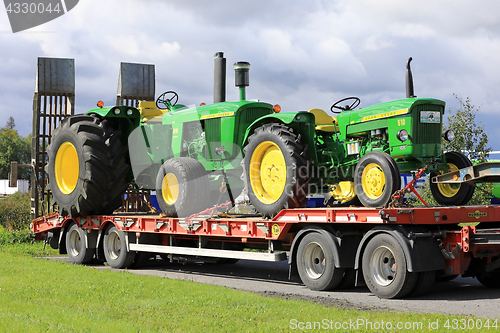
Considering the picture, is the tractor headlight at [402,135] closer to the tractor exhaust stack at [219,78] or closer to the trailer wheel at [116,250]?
the tractor exhaust stack at [219,78]

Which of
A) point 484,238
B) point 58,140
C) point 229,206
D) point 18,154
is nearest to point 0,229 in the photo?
point 58,140

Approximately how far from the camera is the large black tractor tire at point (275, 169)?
8.49 m

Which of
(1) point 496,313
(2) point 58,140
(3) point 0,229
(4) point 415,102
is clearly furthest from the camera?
(3) point 0,229

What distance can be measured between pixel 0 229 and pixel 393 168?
50.6 ft

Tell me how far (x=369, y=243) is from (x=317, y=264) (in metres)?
1.02

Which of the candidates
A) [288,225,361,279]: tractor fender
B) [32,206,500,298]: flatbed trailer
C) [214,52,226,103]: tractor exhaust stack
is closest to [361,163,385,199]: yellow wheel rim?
[32,206,500,298]: flatbed trailer

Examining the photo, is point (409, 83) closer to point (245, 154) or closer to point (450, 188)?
point (450, 188)

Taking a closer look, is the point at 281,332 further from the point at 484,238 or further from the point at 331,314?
the point at 484,238

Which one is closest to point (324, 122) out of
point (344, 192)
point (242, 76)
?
point (344, 192)

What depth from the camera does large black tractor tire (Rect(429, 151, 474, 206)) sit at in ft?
28.5

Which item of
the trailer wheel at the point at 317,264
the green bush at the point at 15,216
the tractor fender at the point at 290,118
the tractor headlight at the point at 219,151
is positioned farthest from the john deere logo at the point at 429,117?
the green bush at the point at 15,216

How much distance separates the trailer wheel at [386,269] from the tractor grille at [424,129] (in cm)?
164

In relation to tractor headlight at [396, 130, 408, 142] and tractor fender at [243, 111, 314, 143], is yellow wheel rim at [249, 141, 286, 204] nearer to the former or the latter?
tractor fender at [243, 111, 314, 143]

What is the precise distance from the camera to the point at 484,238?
738 cm
